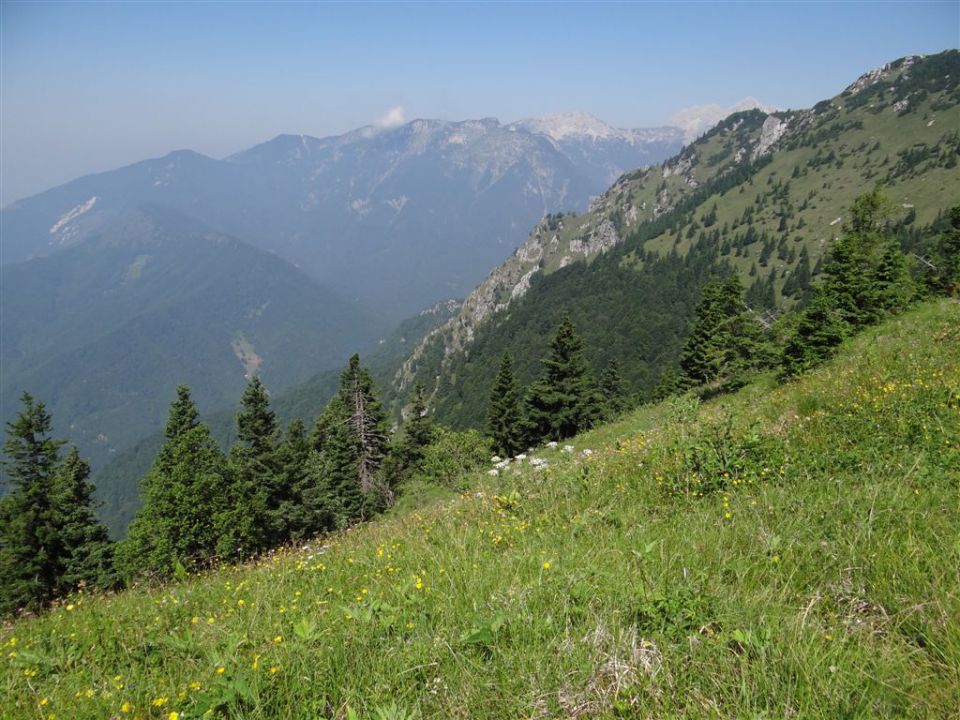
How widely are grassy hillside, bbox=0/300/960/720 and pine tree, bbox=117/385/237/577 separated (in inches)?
956

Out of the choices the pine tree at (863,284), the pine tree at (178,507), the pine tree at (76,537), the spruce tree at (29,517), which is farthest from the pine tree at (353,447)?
the pine tree at (863,284)

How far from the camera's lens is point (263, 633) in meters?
4.01

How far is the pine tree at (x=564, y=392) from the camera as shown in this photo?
1693 inches

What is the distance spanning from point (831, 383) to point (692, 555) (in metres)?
8.13

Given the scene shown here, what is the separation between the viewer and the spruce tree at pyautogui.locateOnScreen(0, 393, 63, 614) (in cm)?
2723

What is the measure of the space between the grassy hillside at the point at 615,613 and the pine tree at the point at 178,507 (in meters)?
24.3

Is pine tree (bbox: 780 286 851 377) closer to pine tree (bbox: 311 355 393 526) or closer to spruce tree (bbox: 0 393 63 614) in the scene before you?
pine tree (bbox: 311 355 393 526)

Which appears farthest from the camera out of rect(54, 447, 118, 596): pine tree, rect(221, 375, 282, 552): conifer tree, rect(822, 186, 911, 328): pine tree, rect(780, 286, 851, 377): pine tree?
rect(221, 375, 282, 552): conifer tree

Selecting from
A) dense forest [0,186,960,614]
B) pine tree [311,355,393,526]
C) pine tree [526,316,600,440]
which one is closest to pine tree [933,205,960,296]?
dense forest [0,186,960,614]

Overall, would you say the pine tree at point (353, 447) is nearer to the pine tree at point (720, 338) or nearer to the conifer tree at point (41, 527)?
the conifer tree at point (41, 527)

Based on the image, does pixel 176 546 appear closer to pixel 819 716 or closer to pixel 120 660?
pixel 120 660

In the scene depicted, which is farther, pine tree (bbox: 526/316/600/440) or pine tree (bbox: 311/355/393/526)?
pine tree (bbox: 526/316/600/440)

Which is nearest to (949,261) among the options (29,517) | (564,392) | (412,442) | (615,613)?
(564,392)

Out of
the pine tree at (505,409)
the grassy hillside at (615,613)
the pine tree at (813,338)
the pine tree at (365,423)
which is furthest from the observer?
the pine tree at (505,409)
